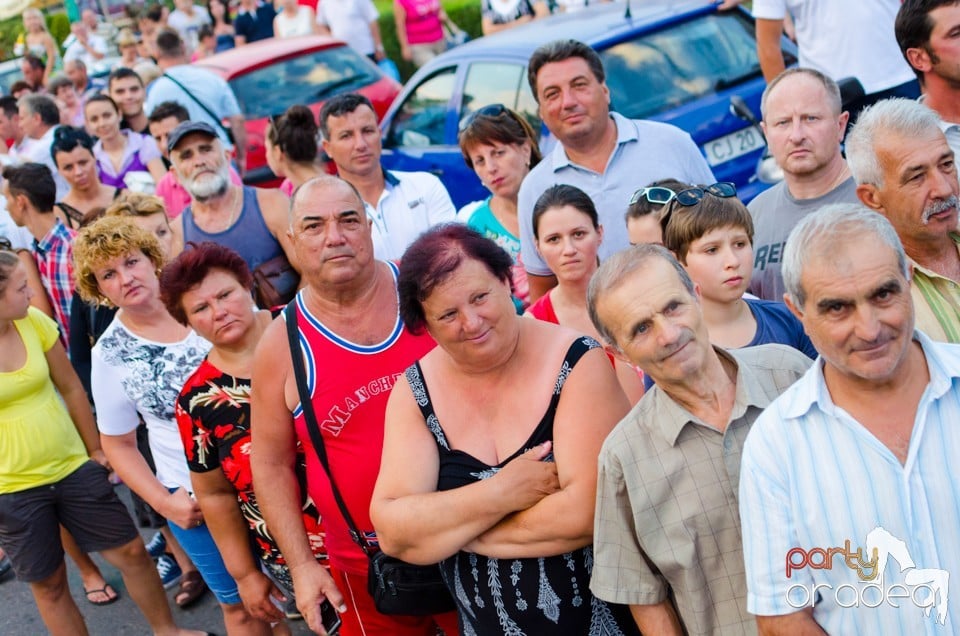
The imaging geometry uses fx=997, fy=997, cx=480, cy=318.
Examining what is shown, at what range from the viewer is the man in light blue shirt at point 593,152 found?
4055 mm

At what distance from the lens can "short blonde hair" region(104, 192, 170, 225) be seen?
4957mm

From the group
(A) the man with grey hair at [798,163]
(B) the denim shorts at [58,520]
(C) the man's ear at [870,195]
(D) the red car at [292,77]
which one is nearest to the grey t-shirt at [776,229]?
(A) the man with grey hair at [798,163]

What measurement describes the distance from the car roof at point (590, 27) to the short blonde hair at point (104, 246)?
3.20m

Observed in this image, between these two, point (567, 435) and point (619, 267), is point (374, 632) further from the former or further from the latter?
point (619, 267)

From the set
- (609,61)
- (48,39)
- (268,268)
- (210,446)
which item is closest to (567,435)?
(210,446)

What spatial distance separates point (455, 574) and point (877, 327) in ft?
4.16

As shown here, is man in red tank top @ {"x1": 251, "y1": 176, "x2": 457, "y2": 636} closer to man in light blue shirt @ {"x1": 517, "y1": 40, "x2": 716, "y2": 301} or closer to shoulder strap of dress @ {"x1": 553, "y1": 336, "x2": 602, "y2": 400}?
shoulder strap of dress @ {"x1": 553, "y1": 336, "x2": 602, "y2": 400}

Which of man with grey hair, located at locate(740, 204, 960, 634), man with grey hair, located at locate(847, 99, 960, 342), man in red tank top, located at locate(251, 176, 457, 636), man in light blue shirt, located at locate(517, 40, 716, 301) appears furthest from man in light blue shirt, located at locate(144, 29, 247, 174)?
man with grey hair, located at locate(740, 204, 960, 634)

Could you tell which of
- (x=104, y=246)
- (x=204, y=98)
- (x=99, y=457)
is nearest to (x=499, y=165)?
(x=104, y=246)

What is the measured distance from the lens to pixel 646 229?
10.8 feet

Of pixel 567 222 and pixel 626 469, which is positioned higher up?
pixel 567 222

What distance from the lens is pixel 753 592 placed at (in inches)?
84.7

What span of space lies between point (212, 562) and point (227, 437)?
0.83 m

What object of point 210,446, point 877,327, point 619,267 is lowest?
point 210,446
